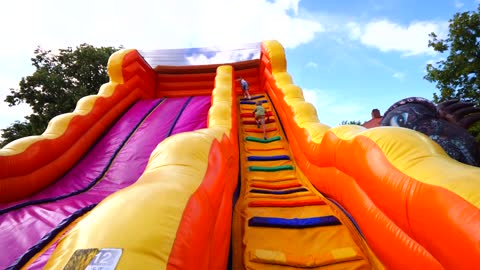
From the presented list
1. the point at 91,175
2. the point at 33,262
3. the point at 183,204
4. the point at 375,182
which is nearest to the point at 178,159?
the point at 183,204

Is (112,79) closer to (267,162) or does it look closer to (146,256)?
(267,162)

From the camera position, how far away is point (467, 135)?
267cm

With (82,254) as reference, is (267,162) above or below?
below

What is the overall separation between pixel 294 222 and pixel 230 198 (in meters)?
0.57

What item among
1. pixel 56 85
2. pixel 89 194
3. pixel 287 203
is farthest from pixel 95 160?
pixel 56 85

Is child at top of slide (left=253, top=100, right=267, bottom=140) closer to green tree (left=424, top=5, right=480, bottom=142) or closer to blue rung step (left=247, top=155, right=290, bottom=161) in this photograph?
blue rung step (left=247, top=155, right=290, bottom=161)

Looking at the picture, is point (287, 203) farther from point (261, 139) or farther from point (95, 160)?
point (95, 160)

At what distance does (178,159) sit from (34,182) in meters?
2.15

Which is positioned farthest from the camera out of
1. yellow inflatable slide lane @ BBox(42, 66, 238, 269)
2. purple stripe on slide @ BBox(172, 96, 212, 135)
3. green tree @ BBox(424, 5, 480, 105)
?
green tree @ BBox(424, 5, 480, 105)

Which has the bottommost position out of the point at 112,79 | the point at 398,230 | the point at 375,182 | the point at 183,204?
the point at 398,230

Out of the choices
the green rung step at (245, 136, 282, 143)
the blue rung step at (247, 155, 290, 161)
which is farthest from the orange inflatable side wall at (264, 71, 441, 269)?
the green rung step at (245, 136, 282, 143)

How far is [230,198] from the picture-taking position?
8.43 ft

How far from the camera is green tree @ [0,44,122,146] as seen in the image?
11.4 m

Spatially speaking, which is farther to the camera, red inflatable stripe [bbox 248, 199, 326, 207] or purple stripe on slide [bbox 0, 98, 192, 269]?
red inflatable stripe [bbox 248, 199, 326, 207]
